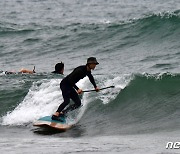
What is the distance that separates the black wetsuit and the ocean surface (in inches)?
24.6

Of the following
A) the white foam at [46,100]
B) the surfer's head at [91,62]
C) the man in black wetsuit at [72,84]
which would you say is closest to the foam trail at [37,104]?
the white foam at [46,100]

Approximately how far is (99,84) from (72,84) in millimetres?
3223

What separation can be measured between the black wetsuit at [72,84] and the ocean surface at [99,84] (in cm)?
62

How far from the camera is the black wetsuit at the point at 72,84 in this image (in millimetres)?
12180

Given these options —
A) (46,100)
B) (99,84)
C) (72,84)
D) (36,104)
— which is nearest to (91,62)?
(72,84)

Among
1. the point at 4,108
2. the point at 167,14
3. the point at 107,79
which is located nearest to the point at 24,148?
the point at 4,108

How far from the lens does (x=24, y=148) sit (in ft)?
29.9

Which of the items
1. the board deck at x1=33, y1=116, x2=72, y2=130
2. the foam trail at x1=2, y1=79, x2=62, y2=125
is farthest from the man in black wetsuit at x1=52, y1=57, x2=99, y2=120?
the foam trail at x1=2, y1=79, x2=62, y2=125

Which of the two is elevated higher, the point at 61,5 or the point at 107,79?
the point at 61,5

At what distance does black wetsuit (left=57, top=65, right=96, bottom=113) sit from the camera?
1218cm

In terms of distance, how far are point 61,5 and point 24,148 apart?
1500 inches

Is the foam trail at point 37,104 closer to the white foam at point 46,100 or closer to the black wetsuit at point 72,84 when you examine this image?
the white foam at point 46,100

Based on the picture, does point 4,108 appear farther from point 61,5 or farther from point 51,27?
point 61,5

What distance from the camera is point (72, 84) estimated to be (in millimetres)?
12438
